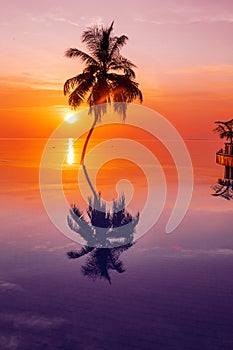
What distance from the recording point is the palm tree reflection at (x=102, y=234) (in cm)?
784

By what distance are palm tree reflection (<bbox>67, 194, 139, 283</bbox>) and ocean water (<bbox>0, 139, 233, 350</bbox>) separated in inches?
5.3

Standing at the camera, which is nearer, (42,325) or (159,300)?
(42,325)

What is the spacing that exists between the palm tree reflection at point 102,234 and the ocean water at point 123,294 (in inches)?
5.3

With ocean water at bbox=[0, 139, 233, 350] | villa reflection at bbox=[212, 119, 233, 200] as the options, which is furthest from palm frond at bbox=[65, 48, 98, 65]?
ocean water at bbox=[0, 139, 233, 350]

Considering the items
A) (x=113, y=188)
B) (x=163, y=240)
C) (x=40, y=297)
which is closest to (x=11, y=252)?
(x=40, y=297)

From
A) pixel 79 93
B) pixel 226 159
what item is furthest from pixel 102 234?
pixel 226 159

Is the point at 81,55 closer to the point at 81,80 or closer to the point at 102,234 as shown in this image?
the point at 81,80

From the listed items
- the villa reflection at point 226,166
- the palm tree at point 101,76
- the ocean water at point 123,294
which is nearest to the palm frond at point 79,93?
the palm tree at point 101,76

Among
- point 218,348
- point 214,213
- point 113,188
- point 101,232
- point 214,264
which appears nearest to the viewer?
point 218,348

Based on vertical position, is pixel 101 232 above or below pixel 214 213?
below

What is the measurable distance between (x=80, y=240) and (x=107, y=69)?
2475 cm

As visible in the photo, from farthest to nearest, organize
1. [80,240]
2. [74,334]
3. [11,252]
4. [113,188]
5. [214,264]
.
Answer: [113,188] → [80,240] → [11,252] → [214,264] → [74,334]

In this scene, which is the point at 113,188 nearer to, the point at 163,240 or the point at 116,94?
the point at 163,240

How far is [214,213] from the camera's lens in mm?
13898
